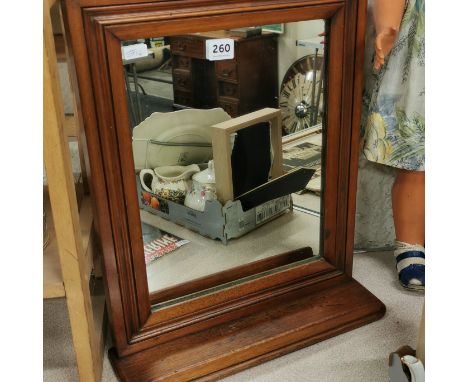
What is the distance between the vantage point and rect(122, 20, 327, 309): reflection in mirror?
1.15m

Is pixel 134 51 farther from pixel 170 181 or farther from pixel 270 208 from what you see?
pixel 270 208

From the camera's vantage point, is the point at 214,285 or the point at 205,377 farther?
the point at 214,285

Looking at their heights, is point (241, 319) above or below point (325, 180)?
below

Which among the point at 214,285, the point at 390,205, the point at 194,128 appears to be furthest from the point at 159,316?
the point at 390,205

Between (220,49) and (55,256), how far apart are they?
52 cm

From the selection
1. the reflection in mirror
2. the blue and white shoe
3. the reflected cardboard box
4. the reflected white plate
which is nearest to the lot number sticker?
the reflection in mirror

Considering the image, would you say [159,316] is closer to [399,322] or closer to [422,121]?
[399,322]

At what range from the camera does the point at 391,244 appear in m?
1.67

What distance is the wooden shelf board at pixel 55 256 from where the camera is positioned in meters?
1.07

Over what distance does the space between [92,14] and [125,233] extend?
0.42 meters

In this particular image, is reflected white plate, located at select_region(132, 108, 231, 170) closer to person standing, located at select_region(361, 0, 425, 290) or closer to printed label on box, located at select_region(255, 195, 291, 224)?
printed label on box, located at select_region(255, 195, 291, 224)

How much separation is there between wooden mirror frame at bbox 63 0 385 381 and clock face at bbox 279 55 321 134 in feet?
0.15

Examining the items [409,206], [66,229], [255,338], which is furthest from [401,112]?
[66,229]

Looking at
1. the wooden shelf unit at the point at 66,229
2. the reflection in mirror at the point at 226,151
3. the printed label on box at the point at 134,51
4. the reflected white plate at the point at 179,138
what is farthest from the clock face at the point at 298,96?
the wooden shelf unit at the point at 66,229
